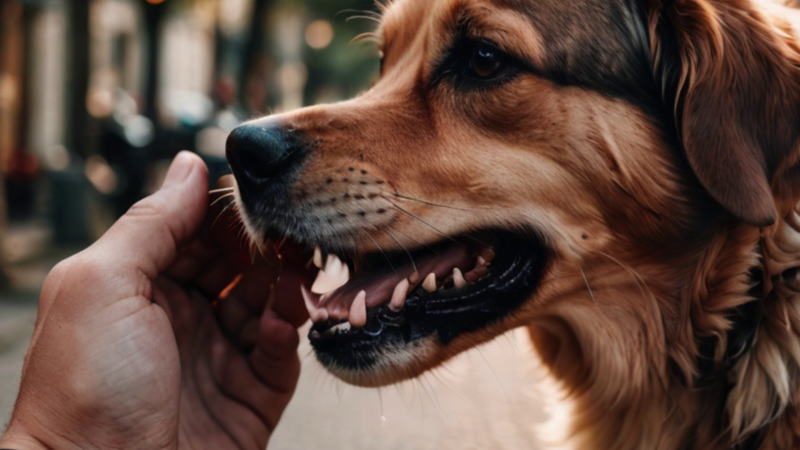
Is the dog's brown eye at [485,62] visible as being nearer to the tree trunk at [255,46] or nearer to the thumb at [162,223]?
the thumb at [162,223]

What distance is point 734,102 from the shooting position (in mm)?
2848

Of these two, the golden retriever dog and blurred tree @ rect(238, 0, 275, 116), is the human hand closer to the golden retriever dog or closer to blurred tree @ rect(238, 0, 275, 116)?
the golden retriever dog

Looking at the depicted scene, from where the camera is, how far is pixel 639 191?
9.73 ft

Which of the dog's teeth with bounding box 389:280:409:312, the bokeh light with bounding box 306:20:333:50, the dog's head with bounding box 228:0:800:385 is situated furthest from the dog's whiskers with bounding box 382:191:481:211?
the bokeh light with bounding box 306:20:333:50

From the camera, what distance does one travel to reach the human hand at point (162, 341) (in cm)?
282

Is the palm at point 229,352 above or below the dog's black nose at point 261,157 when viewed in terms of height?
below

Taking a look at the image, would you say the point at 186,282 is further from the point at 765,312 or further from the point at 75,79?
the point at 75,79

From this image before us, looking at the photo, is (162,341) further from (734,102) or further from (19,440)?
(734,102)

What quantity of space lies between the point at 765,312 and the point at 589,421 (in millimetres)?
769

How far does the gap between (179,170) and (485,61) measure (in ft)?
3.61

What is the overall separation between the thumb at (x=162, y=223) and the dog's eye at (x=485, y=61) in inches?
39.2

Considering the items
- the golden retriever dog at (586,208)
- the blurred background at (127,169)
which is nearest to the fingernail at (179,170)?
the golden retriever dog at (586,208)

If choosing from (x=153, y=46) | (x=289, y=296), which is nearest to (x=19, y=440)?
(x=289, y=296)

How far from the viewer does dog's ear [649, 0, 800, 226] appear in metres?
2.80
